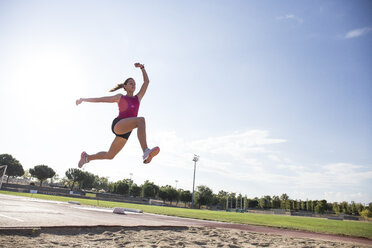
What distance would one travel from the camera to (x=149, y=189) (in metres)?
100

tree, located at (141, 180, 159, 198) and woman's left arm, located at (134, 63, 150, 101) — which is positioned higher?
woman's left arm, located at (134, 63, 150, 101)

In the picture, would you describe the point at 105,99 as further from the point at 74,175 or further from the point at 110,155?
the point at 74,175

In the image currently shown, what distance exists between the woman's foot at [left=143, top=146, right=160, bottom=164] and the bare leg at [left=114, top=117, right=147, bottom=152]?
0.12m

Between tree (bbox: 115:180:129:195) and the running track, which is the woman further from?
tree (bbox: 115:180:129:195)

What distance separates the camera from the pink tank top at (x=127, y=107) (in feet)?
14.6

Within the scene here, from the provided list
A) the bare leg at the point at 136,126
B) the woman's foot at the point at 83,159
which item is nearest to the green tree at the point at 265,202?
the woman's foot at the point at 83,159

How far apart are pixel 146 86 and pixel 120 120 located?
109 cm

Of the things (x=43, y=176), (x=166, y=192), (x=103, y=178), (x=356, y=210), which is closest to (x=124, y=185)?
(x=166, y=192)

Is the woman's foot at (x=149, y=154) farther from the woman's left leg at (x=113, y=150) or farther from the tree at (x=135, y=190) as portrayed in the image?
the tree at (x=135, y=190)

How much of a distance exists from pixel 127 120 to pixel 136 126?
0.66 feet

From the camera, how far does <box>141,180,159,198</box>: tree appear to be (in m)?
100

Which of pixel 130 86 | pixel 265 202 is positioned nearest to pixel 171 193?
Result: pixel 265 202

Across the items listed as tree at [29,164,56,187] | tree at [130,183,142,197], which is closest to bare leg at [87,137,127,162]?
tree at [29,164,56,187]

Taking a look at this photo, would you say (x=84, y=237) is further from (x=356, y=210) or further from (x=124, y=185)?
(x=356, y=210)
